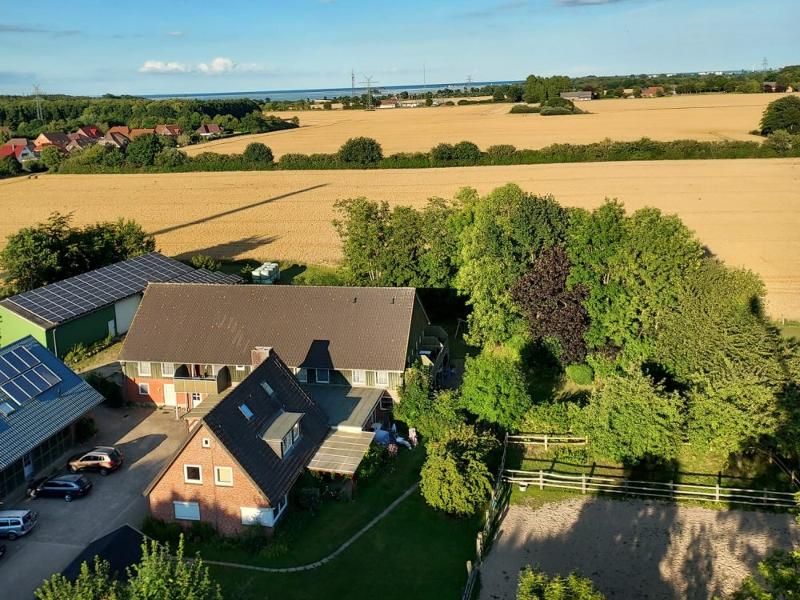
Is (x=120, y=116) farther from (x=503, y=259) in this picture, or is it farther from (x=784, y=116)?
(x=503, y=259)

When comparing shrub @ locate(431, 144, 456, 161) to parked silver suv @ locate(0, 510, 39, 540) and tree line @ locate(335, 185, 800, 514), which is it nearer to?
tree line @ locate(335, 185, 800, 514)

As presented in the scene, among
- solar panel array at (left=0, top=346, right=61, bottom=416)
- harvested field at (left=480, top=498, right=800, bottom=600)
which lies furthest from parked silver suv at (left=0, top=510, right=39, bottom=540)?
harvested field at (left=480, top=498, right=800, bottom=600)

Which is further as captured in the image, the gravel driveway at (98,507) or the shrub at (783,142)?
the shrub at (783,142)

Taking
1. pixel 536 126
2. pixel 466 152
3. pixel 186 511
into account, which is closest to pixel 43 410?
pixel 186 511

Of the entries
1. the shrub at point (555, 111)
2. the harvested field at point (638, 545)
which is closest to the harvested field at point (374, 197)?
the harvested field at point (638, 545)

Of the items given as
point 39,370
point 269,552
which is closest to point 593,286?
point 269,552

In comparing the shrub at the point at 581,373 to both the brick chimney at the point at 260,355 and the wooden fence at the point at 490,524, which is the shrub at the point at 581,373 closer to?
the wooden fence at the point at 490,524
